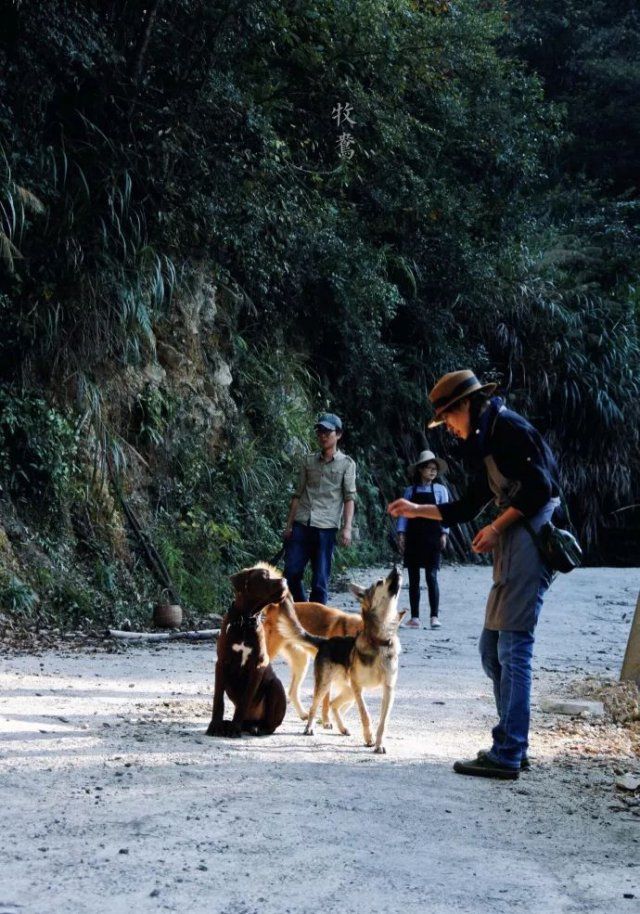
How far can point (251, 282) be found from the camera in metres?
17.4

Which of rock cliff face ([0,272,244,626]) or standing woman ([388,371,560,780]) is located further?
rock cliff face ([0,272,244,626])

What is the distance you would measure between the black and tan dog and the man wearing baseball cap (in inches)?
163

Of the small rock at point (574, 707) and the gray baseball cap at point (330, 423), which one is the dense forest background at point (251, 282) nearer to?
the gray baseball cap at point (330, 423)

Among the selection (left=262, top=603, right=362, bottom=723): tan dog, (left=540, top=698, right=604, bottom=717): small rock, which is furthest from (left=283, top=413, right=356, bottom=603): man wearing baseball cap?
(left=540, top=698, right=604, bottom=717): small rock

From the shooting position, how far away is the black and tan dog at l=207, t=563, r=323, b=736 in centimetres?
638

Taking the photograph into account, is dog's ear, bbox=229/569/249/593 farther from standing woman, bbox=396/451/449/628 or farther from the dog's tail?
standing woman, bbox=396/451/449/628

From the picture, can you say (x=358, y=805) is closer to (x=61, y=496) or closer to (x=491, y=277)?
(x=61, y=496)

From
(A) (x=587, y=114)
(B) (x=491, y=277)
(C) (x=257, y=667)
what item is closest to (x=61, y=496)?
(C) (x=257, y=667)

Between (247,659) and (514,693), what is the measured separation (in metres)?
1.46

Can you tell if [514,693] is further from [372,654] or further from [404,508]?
[404,508]

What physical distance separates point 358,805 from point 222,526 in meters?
9.82

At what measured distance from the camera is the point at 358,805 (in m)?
5.13

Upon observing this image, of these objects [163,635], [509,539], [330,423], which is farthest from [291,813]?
[163,635]

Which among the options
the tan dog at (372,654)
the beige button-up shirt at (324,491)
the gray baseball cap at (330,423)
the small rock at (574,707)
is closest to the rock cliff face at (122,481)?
the beige button-up shirt at (324,491)
